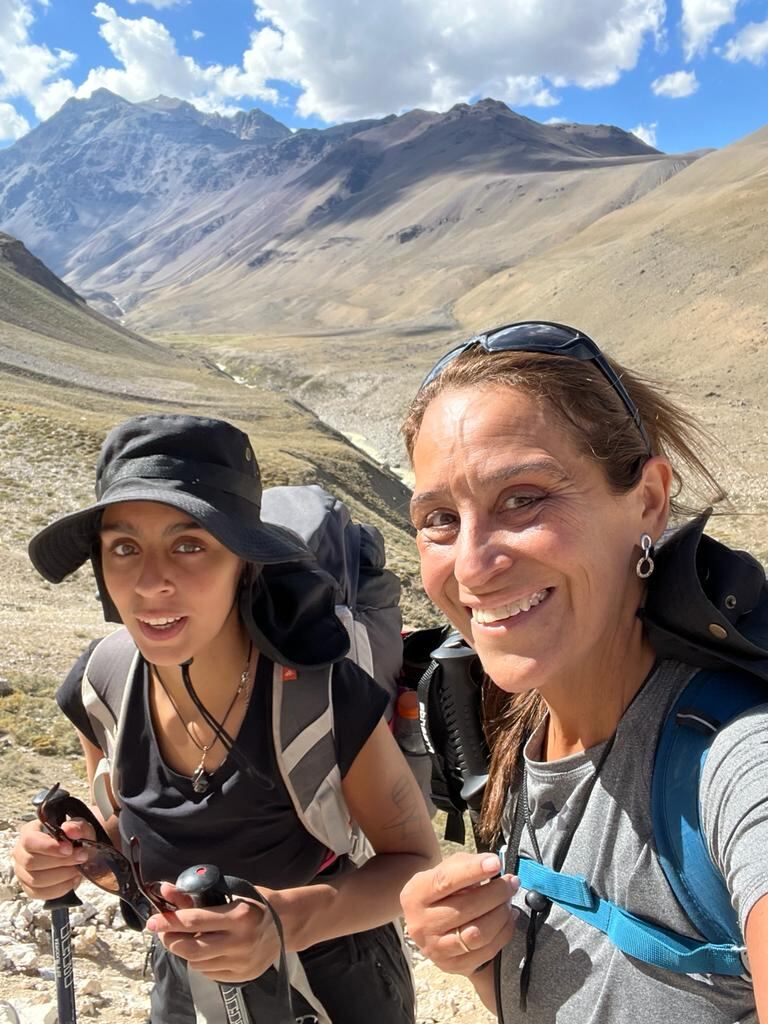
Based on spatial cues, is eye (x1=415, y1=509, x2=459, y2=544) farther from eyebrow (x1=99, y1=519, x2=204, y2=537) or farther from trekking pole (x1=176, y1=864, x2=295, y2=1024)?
trekking pole (x1=176, y1=864, x2=295, y2=1024)

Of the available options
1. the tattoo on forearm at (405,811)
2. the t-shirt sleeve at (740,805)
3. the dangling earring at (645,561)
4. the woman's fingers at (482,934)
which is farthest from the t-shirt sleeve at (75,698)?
the t-shirt sleeve at (740,805)

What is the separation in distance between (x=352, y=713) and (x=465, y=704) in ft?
1.03

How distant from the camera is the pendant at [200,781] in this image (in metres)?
2.31

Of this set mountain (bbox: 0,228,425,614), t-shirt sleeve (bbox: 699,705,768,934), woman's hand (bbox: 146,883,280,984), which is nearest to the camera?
t-shirt sleeve (bbox: 699,705,768,934)

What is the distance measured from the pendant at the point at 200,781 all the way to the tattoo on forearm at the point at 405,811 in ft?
1.73

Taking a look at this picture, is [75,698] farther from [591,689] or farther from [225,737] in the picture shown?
[591,689]

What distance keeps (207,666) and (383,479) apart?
28.7 meters

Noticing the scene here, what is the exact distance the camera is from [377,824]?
242cm

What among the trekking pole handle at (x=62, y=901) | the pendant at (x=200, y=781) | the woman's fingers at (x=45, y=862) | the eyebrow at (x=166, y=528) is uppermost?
the eyebrow at (x=166, y=528)

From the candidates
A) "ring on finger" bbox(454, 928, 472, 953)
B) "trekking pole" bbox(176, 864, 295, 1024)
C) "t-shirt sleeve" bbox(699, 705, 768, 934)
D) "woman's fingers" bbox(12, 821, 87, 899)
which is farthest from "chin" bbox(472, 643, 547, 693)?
"woman's fingers" bbox(12, 821, 87, 899)

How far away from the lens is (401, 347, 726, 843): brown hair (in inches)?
71.4

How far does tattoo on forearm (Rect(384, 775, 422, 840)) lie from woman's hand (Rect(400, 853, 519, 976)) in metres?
0.63

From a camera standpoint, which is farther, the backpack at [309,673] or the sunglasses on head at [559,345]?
the backpack at [309,673]

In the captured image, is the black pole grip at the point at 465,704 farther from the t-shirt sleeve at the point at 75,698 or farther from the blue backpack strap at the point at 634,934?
the t-shirt sleeve at the point at 75,698
